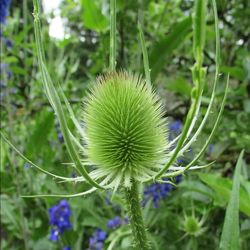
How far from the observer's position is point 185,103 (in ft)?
5.61

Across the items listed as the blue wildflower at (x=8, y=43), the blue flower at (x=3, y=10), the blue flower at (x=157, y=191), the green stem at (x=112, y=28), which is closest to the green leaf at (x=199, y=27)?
the green stem at (x=112, y=28)

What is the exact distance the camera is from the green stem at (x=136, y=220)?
617mm

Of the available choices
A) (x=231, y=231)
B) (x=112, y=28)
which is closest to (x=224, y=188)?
(x=231, y=231)

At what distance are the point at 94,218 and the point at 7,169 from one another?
58cm

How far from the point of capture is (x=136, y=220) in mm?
624

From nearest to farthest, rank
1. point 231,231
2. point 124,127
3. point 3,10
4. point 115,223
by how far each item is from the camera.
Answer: point 231,231 → point 124,127 → point 115,223 → point 3,10

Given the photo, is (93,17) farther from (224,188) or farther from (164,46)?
(224,188)

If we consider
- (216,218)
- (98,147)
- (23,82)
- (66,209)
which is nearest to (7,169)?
(23,82)

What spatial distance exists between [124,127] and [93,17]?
708 millimetres

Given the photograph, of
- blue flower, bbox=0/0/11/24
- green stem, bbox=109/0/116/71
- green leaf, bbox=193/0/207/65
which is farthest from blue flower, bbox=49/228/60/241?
green leaf, bbox=193/0/207/65

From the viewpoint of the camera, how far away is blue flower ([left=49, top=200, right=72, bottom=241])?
1441mm

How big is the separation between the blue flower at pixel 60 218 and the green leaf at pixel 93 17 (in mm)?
543

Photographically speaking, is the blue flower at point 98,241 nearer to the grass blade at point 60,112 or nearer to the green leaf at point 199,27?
the grass blade at point 60,112

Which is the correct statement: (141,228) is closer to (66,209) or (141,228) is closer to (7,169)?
(66,209)
